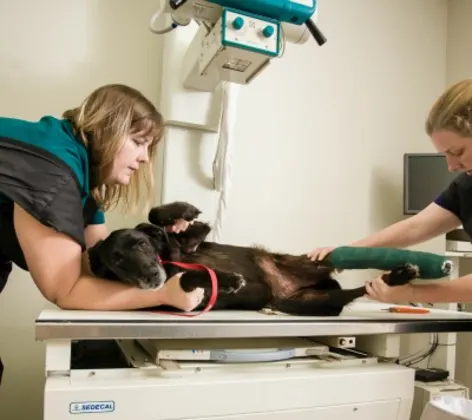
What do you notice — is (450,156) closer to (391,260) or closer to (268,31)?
(391,260)

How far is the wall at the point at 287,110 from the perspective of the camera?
1591mm

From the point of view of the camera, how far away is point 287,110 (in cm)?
201

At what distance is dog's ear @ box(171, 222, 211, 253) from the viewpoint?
1.18 metres

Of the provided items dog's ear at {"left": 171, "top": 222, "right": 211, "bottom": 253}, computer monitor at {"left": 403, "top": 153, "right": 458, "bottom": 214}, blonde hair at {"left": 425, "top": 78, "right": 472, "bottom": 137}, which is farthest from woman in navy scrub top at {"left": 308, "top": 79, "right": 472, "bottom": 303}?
computer monitor at {"left": 403, "top": 153, "right": 458, "bottom": 214}

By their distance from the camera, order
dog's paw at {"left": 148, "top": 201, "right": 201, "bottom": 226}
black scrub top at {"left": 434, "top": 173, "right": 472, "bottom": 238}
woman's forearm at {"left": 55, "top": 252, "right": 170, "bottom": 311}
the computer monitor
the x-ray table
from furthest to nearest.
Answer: the computer monitor, black scrub top at {"left": 434, "top": 173, "right": 472, "bottom": 238}, dog's paw at {"left": 148, "top": 201, "right": 201, "bottom": 226}, woman's forearm at {"left": 55, "top": 252, "right": 170, "bottom": 311}, the x-ray table

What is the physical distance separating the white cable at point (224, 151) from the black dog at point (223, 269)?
1.14ft

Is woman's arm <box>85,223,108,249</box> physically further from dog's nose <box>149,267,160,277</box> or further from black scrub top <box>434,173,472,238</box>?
black scrub top <box>434,173,472,238</box>

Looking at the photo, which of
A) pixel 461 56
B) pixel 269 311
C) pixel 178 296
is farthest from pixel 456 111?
pixel 461 56

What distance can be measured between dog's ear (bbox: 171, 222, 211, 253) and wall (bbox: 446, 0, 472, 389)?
4.70ft

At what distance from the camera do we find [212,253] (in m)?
1.20

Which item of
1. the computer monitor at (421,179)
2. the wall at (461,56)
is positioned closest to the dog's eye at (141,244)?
the computer monitor at (421,179)

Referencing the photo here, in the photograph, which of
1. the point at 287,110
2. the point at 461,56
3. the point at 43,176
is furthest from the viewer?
the point at 461,56

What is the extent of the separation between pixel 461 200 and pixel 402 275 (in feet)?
1.36

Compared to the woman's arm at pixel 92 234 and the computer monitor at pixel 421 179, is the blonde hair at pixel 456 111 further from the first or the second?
the computer monitor at pixel 421 179
